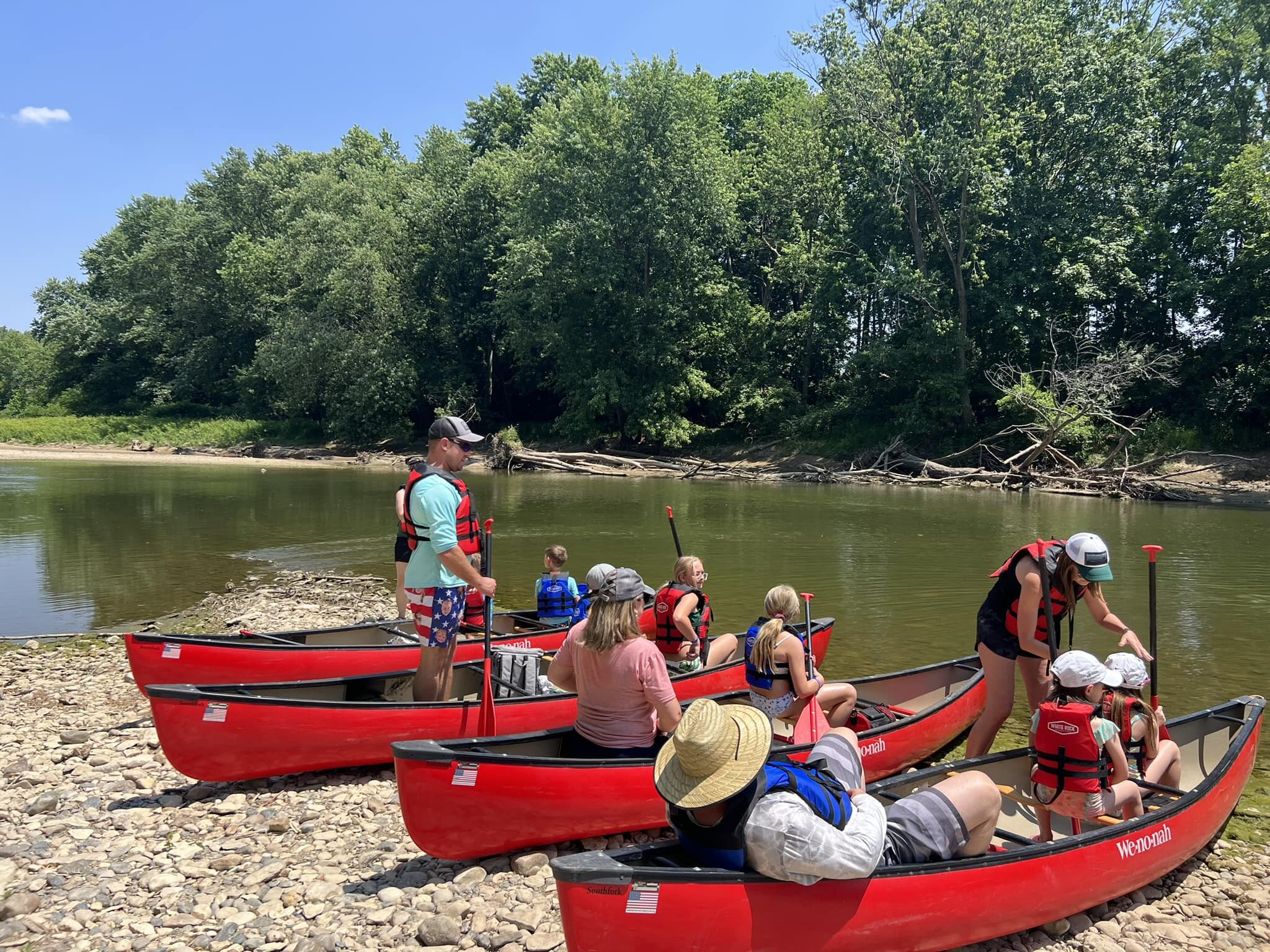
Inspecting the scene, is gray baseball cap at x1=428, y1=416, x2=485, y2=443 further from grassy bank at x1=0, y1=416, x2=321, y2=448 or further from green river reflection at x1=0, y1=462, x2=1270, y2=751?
grassy bank at x1=0, y1=416, x2=321, y2=448

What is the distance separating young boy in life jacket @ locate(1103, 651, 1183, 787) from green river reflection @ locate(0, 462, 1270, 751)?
11.4 feet

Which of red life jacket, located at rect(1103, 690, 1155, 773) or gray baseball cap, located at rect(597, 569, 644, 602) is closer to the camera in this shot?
gray baseball cap, located at rect(597, 569, 644, 602)

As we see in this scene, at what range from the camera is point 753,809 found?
3236mm

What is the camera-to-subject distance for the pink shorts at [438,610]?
19.1 ft

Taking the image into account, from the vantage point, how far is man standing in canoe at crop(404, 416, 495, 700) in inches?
218

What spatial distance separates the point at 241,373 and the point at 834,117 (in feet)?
106

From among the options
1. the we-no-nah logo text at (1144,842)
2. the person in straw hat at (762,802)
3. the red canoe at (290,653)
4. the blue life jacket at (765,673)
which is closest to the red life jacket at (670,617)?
the red canoe at (290,653)

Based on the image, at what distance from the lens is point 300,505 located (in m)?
24.4

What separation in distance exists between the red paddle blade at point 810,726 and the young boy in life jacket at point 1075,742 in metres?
1.12

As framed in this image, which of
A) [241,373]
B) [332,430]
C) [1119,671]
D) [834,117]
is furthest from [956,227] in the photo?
[241,373]

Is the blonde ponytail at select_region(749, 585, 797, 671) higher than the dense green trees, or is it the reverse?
the dense green trees

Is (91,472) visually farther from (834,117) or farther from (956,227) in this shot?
(956,227)

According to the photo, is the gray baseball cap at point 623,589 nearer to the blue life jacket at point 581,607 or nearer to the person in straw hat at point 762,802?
the person in straw hat at point 762,802

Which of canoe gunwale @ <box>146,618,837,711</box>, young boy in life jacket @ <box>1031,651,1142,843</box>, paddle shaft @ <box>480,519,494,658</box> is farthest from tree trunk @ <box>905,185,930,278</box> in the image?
young boy in life jacket @ <box>1031,651,1142,843</box>
